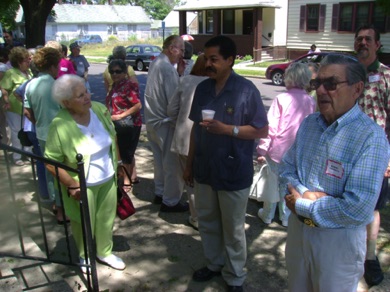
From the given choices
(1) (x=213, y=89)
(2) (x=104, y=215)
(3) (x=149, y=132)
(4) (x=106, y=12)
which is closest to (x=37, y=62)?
(3) (x=149, y=132)

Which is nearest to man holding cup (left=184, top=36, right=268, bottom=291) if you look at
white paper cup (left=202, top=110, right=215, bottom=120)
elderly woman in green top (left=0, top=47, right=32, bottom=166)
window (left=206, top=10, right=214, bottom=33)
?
white paper cup (left=202, top=110, right=215, bottom=120)

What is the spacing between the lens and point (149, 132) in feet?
15.4

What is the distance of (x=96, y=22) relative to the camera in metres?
65.4

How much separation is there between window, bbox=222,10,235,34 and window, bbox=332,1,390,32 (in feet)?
26.3

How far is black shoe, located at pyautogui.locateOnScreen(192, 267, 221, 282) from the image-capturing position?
3381 mm

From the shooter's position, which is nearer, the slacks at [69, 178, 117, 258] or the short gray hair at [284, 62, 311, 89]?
the slacks at [69, 178, 117, 258]

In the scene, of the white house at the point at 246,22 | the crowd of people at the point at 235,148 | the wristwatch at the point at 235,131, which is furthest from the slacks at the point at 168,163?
the white house at the point at 246,22

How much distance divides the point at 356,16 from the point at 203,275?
22.8 metres

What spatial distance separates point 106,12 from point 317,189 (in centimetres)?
7168

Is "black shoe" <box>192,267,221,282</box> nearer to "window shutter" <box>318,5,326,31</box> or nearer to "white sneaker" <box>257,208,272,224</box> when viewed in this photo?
"white sneaker" <box>257,208,272,224</box>

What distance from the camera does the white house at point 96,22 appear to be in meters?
61.8

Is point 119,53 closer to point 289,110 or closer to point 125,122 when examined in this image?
point 125,122

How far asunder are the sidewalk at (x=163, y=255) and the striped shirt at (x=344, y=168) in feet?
4.97

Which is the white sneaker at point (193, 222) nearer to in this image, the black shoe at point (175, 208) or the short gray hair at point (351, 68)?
the black shoe at point (175, 208)
